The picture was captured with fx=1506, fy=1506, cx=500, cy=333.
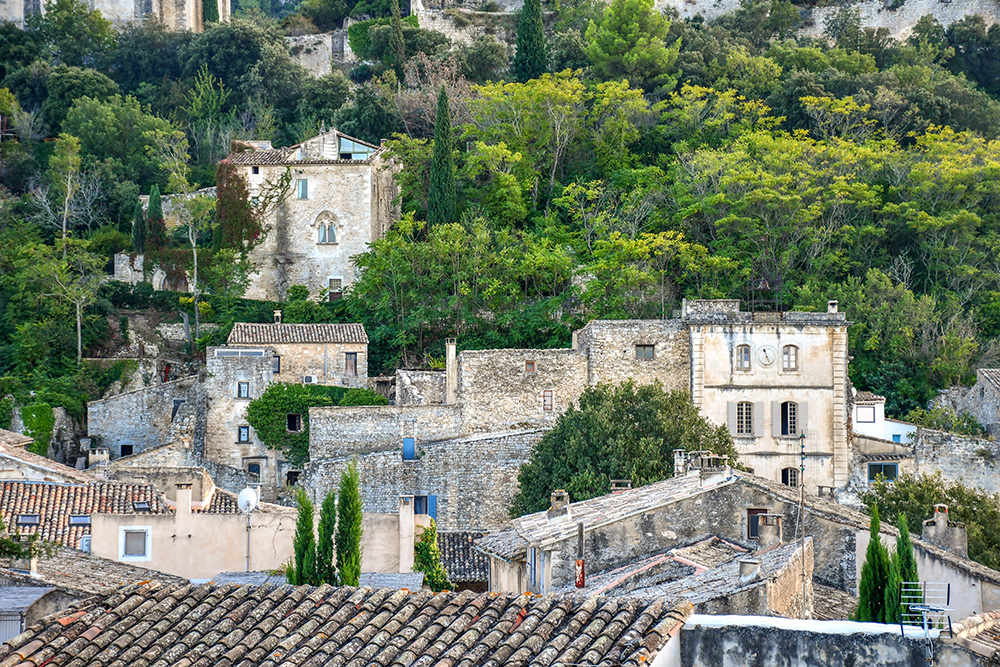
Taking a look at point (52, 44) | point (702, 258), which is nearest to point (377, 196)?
point (702, 258)

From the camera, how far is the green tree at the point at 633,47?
68188 mm

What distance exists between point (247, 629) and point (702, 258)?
40.8 meters

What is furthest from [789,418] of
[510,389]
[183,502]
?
[183,502]

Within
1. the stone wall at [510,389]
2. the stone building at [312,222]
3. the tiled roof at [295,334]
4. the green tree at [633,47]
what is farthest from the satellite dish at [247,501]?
the green tree at [633,47]

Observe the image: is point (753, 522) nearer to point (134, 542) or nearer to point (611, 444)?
point (134, 542)

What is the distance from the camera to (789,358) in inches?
1784

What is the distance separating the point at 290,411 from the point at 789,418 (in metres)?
15.8

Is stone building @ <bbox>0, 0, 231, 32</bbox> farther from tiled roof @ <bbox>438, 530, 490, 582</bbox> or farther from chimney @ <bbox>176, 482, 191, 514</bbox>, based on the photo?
chimney @ <bbox>176, 482, 191, 514</bbox>

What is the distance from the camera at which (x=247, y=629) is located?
13.6 metres

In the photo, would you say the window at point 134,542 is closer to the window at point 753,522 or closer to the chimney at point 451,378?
the window at point 753,522

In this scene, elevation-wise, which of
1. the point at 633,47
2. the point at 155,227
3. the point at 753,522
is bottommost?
the point at 753,522

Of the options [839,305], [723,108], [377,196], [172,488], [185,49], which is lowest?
[172,488]

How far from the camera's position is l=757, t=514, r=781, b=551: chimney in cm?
2245

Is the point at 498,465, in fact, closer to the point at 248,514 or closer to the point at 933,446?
the point at 933,446
